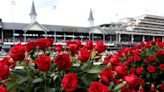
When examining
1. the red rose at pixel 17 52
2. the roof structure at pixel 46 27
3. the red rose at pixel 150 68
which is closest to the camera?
the red rose at pixel 17 52

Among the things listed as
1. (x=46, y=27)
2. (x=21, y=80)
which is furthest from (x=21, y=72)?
(x=46, y=27)

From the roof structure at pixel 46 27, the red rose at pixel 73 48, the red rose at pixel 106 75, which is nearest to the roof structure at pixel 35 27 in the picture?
the roof structure at pixel 46 27

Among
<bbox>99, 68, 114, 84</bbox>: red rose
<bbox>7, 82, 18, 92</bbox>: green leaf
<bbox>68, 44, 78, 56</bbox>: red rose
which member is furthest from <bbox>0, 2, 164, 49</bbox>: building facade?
<bbox>7, 82, 18, 92</bbox>: green leaf

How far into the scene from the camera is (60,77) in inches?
99.9

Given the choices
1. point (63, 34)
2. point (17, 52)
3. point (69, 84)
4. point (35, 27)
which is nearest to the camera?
point (69, 84)

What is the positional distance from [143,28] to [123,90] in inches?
4017

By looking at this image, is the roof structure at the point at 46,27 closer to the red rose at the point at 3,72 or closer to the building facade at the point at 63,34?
the building facade at the point at 63,34

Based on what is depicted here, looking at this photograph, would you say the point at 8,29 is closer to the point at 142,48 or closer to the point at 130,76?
the point at 142,48

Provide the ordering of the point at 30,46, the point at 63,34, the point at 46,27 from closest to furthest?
the point at 30,46
the point at 46,27
the point at 63,34

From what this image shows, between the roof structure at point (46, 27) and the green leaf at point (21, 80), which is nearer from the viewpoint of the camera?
the green leaf at point (21, 80)

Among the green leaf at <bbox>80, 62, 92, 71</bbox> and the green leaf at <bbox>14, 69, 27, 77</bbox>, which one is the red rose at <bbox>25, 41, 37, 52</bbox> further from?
the green leaf at <bbox>80, 62, 92, 71</bbox>

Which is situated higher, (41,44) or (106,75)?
(41,44)

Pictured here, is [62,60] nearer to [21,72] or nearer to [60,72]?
[60,72]

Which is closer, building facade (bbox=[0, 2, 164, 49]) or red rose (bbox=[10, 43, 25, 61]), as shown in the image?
red rose (bbox=[10, 43, 25, 61])
